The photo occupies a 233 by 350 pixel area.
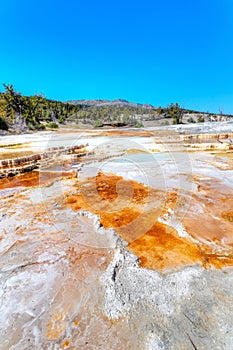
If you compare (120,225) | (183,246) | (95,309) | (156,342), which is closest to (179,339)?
(156,342)

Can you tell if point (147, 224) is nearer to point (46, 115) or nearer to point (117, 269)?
point (117, 269)

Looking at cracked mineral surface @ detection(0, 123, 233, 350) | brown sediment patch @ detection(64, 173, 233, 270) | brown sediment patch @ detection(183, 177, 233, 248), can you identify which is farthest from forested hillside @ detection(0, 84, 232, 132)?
brown sediment patch @ detection(183, 177, 233, 248)

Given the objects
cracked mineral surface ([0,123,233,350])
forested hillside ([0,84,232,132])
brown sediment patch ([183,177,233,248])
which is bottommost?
cracked mineral surface ([0,123,233,350])

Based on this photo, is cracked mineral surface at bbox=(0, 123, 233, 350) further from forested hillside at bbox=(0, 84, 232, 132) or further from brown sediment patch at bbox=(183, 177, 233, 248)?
forested hillside at bbox=(0, 84, 232, 132)

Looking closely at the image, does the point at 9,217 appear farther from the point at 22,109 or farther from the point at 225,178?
the point at 22,109

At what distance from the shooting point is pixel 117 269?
110 inches

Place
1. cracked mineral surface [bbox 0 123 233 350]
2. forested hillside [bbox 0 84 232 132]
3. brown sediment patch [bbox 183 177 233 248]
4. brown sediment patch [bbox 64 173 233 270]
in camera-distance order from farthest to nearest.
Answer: forested hillside [bbox 0 84 232 132]
brown sediment patch [bbox 183 177 233 248]
brown sediment patch [bbox 64 173 233 270]
cracked mineral surface [bbox 0 123 233 350]

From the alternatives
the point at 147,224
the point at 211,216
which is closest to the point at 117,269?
the point at 147,224

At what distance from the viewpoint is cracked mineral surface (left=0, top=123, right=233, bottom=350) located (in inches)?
77.9

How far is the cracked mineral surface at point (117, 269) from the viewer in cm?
198

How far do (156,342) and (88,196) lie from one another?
4.09 meters

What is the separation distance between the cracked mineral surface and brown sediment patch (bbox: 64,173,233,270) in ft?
0.07

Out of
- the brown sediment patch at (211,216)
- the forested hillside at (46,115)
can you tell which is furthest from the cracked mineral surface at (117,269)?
the forested hillside at (46,115)

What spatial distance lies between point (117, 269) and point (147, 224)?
1.39 meters
